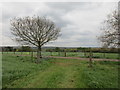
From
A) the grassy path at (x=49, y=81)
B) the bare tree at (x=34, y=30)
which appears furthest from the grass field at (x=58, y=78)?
A: the bare tree at (x=34, y=30)

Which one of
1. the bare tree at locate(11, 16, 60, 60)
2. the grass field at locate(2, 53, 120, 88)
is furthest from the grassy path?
the bare tree at locate(11, 16, 60, 60)

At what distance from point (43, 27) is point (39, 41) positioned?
304 centimetres

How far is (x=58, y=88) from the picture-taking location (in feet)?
14.5

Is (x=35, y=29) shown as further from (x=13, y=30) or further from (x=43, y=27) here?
(x=13, y=30)

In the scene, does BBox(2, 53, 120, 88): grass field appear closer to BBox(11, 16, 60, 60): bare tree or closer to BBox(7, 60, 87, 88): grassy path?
BBox(7, 60, 87, 88): grassy path

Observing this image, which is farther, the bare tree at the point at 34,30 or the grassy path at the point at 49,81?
the bare tree at the point at 34,30

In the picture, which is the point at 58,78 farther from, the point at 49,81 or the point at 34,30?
the point at 34,30

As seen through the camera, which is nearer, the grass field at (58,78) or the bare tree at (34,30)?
the grass field at (58,78)

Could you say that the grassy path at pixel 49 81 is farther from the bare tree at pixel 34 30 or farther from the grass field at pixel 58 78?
the bare tree at pixel 34 30

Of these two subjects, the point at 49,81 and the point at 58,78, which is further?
the point at 58,78

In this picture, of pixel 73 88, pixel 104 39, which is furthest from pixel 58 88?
pixel 104 39

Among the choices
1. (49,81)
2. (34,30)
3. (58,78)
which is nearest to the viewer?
(49,81)

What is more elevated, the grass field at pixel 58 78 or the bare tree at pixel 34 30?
the bare tree at pixel 34 30

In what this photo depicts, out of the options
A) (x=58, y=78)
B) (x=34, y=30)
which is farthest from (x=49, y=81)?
(x=34, y=30)
